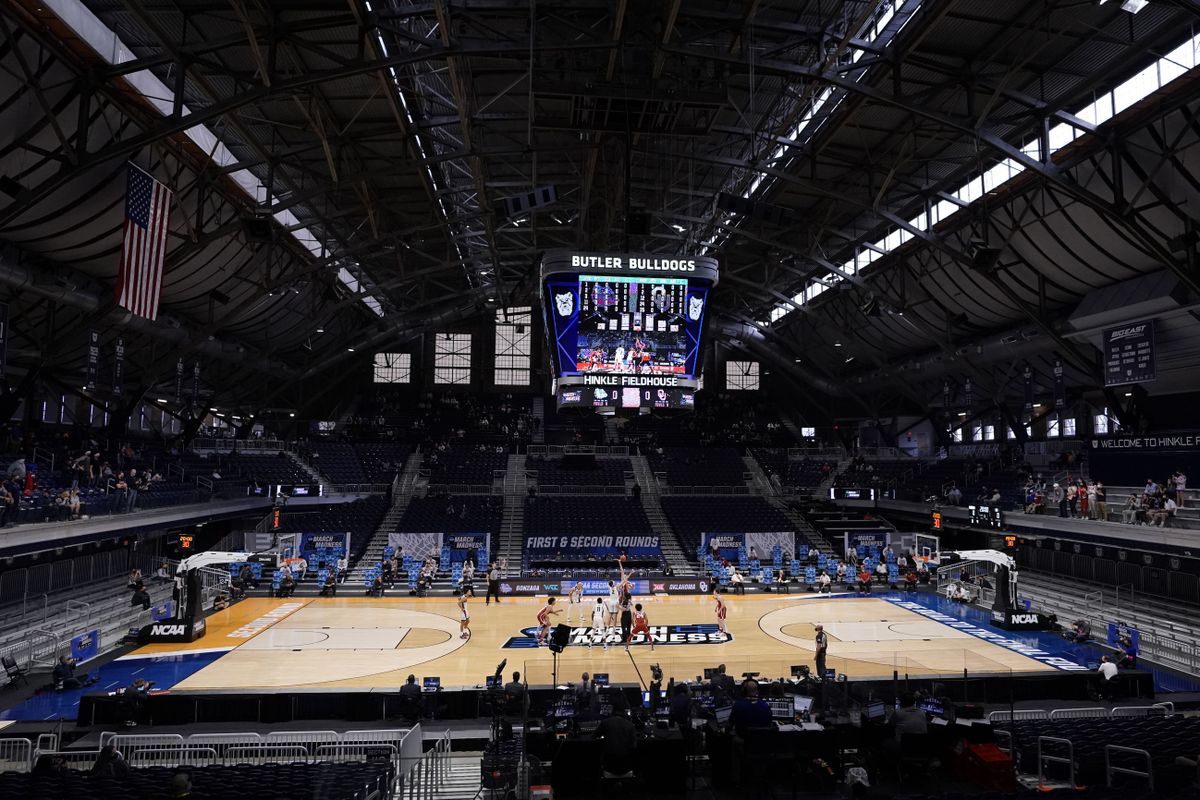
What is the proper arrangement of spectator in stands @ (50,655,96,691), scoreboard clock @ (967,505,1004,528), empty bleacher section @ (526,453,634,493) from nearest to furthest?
spectator in stands @ (50,655,96,691) → scoreboard clock @ (967,505,1004,528) → empty bleacher section @ (526,453,634,493)

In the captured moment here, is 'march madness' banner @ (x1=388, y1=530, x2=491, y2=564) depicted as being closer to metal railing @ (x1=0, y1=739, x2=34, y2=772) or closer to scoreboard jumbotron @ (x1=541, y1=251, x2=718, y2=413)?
scoreboard jumbotron @ (x1=541, y1=251, x2=718, y2=413)

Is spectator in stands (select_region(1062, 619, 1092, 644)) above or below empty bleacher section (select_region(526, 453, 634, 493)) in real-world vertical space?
below

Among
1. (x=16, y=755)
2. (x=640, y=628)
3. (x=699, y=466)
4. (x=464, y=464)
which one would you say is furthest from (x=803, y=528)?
(x=16, y=755)

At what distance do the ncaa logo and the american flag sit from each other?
992 centimetres

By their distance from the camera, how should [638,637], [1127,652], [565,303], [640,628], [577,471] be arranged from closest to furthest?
1. [565,303]
2. [1127,652]
3. [640,628]
4. [638,637]
5. [577,471]

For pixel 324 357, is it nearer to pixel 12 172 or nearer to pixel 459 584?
pixel 459 584

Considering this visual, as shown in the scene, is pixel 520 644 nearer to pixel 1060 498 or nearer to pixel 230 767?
pixel 230 767

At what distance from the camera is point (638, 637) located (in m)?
22.7

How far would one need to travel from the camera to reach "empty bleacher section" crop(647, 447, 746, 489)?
44438 millimetres

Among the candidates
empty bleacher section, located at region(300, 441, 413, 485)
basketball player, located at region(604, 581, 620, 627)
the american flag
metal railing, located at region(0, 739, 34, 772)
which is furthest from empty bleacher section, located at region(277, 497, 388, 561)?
metal railing, located at region(0, 739, 34, 772)

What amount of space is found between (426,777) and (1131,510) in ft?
75.6

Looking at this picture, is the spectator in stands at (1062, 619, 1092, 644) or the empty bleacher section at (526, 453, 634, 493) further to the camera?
the empty bleacher section at (526, 453, 634, 493)

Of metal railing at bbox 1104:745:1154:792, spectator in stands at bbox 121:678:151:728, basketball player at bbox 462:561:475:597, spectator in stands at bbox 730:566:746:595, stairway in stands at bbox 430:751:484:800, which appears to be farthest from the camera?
spectator in stands at bbox 730:566:746:595

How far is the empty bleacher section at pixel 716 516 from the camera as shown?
37219 mm
